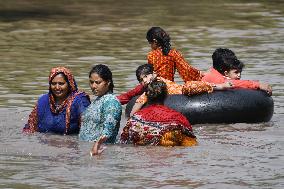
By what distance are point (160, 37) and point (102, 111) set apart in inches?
123

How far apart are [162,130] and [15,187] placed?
2.39 m

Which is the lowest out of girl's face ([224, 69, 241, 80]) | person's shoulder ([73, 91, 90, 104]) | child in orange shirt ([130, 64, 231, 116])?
child in orange shirt ([130, 64, 231, 116])

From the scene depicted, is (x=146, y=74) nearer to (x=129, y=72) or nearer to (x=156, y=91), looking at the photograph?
(x=156, y=91)

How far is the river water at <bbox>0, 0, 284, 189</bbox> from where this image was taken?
12055mm

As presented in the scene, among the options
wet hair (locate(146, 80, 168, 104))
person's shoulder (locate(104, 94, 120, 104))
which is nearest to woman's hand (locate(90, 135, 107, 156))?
person's shoulder (locate(104, 94, 120, 104))

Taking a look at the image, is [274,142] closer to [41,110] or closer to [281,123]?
[281,123]

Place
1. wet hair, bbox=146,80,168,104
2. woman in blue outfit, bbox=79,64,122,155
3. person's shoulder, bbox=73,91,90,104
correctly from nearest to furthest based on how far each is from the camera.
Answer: woman in blue outfit, bbox=79,64,122,155 → wet hair, bbox=146,80,168,104 → person's shoulder, bbox=73,91,90,104

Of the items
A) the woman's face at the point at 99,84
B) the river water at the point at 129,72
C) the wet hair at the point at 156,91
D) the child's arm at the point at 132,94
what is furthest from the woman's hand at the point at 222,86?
the woman's face at the point at 99,84

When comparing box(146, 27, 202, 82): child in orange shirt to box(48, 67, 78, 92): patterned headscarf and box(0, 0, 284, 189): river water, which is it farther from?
box(48, 67, 78, 92): patterned headscarf

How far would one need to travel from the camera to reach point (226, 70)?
1578cm

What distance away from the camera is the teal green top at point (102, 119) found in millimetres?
13000

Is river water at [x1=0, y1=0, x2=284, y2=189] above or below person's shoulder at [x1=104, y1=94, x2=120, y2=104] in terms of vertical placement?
below

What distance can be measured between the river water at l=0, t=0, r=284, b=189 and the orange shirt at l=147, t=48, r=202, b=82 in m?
0.86

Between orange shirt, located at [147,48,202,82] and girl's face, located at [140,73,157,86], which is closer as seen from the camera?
girl's face, located at [140,73,157,86]
